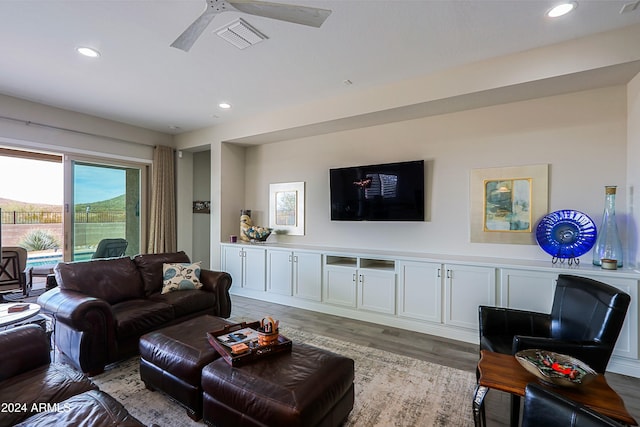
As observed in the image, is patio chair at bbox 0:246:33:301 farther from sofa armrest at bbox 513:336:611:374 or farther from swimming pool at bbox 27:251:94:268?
sofa armrest at bbox 513:336:611:374

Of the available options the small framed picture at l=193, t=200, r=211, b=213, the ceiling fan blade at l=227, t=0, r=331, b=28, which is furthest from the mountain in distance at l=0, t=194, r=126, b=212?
the ceiling fan blade at l=227, t=0, r=331, b=28

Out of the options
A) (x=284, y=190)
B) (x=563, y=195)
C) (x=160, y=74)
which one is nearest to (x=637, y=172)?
(x=563, y=195)

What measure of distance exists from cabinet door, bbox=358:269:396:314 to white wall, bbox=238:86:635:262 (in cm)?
57

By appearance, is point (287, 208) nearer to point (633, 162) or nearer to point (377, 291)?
point (377, 291)

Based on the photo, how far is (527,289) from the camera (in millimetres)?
2822

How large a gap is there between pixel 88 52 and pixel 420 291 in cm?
426

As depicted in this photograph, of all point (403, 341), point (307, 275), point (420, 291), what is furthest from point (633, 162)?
point (307, 275)

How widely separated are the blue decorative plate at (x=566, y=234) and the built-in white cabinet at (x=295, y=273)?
2.64 meters

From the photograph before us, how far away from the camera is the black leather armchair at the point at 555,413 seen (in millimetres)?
936

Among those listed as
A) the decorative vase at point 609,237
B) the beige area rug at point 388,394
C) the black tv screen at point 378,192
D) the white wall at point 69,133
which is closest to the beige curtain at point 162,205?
the white wall at point 69,133

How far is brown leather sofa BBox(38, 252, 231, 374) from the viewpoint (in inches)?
94.2

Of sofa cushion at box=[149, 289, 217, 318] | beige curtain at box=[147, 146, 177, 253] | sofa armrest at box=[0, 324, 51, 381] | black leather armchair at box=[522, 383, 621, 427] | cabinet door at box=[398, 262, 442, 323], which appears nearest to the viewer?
black leather armchair at box=[522, 383, 621, 427]

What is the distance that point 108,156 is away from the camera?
15.9 feet

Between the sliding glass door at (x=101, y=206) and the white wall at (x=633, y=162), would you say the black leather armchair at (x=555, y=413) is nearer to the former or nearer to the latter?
the white wall at (x=633, y=162)
